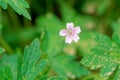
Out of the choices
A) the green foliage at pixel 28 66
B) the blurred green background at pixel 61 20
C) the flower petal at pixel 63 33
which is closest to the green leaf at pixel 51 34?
the blurred green background at pixel 61 20

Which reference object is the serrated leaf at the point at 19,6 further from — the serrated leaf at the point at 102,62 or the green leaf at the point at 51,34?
the green leaf at the point at 51,34

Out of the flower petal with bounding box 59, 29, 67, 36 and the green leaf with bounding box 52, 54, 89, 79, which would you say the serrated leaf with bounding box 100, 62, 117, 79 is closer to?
the flower petal with bounding box 59, 29, 67, 36

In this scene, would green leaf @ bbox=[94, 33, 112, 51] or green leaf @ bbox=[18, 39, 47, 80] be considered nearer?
green leaf @ bbox=[18, 39, 47, 80]

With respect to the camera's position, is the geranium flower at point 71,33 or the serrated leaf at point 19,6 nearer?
the serrated leaf at point 19,6

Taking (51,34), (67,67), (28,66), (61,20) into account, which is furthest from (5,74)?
(61,20)

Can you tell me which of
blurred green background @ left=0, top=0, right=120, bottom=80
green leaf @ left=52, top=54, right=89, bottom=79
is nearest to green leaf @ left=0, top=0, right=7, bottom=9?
green leaf @ left=52, top=54, right=89, bottom=79

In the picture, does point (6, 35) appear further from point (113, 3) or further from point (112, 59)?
point (112, 59)

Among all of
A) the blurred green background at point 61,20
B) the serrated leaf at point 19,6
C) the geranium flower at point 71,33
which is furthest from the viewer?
the blurred green background at point 61,20
